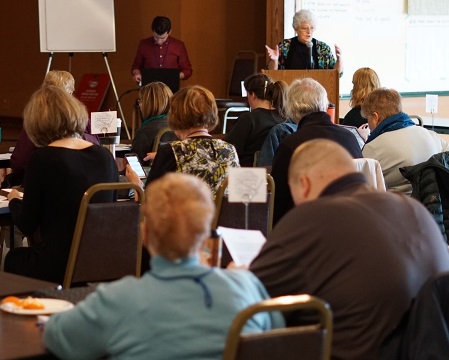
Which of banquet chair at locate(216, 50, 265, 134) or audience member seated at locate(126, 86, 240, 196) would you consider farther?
banquet chair at locate(216, 50, 265, 134)

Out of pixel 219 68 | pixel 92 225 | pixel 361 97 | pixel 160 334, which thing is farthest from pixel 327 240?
pixel 219 68

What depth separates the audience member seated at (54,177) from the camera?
12.8 ft

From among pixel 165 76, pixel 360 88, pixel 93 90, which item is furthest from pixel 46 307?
pixel 93 90

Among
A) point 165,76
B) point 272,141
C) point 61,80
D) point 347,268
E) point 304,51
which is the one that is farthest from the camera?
point 165,76

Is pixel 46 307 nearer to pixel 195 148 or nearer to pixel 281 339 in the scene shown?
pixel 281 339

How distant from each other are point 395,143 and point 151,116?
172 centimetres

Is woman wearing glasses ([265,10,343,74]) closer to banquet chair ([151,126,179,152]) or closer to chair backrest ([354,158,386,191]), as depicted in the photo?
banquet chair ([151,126,179,152])

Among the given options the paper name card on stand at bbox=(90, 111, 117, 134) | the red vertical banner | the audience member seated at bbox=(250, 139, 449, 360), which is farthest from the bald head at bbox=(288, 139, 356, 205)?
the red vertical banner

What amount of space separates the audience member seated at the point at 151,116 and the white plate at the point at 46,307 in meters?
3.58

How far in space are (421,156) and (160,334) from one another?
11.6ft

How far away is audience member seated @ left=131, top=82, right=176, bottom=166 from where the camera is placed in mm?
6242

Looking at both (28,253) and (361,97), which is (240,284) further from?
(361,97)

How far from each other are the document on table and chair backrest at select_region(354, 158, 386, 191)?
1.75 metres

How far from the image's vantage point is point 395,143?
5410mm
